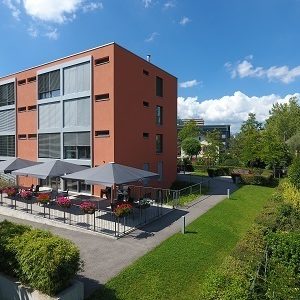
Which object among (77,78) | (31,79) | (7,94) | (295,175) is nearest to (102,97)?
(77,78)

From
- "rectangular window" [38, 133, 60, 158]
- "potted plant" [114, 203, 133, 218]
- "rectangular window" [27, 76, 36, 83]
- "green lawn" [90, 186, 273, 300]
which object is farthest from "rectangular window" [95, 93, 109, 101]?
"green lawn" [90, 186, 273, 300]

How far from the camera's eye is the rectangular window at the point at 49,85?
2536 centimetres

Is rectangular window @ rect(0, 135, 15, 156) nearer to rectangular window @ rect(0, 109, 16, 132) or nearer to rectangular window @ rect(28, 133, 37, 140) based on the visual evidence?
rectangular window @ rect(0, 109, 16, 132)

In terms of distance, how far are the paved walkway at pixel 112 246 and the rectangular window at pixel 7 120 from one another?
1522cm

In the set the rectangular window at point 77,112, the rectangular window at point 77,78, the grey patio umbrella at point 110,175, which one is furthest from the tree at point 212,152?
the grey patio umbrella at point 110,175

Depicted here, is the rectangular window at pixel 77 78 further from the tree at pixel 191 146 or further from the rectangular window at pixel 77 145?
the tree at pixel 191 146

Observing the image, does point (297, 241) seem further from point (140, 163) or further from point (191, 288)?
point (140, 163)

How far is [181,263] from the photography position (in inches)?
421

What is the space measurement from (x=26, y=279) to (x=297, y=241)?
8.59m

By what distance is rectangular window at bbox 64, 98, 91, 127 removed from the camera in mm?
23120

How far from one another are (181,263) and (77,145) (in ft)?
51.6

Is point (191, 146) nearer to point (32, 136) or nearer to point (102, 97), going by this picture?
point (32, 136)

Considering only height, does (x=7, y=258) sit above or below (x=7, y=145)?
below

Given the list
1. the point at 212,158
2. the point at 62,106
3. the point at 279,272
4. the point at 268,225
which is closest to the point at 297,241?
the point at 279,272
